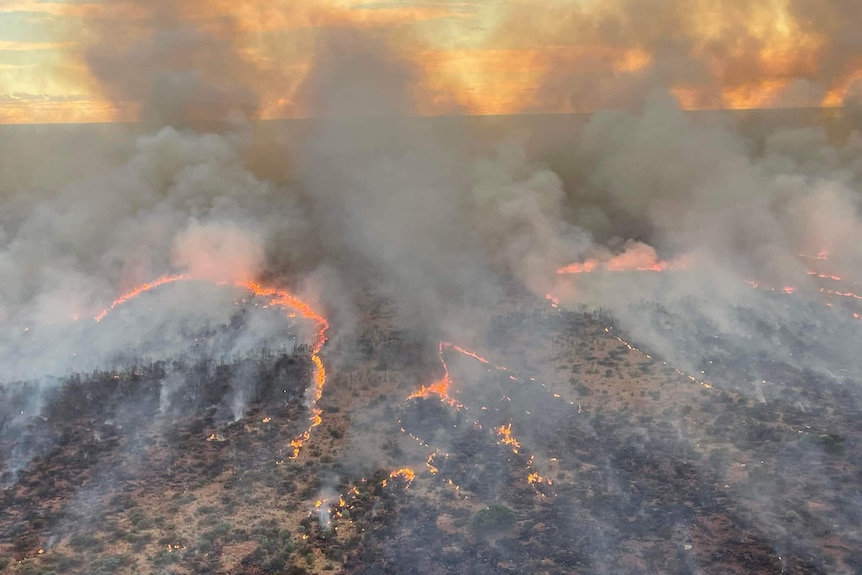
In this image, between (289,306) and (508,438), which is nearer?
(508,438)

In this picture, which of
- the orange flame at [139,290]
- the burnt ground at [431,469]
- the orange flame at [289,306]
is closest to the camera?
the burnt ground at [431,469]

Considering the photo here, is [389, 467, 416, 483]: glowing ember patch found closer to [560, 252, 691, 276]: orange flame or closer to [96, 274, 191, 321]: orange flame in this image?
[96, 274, 191, 321]: orange flame

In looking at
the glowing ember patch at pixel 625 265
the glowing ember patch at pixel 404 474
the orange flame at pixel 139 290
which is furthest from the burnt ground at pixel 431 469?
the glowing ember patch at pixel 625 265

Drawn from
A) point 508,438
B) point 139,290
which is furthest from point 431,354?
point 139,290

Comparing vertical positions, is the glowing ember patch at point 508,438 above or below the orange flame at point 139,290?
above

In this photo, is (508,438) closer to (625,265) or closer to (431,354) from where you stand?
(431,354)

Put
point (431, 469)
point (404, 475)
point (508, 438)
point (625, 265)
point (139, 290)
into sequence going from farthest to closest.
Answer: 1. point (625, 265)
2. point (139, 290)
3. point (508, 438)
4. point (431, 469)
5. point (404, 475)

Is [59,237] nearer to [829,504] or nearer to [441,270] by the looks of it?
[441,270]

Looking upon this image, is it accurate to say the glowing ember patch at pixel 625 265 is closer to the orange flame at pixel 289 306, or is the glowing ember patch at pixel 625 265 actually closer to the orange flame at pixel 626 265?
the orange flame at pixel 626 265
